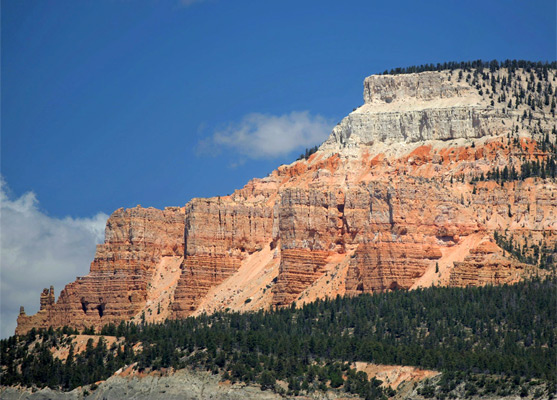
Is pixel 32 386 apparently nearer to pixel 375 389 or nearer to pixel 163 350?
pixel 163 350

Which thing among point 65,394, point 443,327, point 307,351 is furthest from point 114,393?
point 443,327

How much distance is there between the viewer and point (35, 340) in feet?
651

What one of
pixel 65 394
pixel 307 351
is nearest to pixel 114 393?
pixel 65 394

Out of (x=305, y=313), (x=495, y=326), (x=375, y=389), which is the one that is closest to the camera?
(x=375, y=389)

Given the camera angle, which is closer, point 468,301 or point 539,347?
point 539,347

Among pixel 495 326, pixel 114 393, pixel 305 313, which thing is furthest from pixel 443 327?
pixel 114 393

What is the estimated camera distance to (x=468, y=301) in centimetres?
19000

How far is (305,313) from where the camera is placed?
19738 centimetres

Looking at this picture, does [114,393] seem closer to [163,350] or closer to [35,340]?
[163,350]

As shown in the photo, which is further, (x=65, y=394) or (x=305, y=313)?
(x=305, y=313)

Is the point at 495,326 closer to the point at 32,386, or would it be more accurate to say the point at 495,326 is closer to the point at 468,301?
the point at 468,301

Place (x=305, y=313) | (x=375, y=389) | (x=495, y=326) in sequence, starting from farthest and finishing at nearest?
(x=305, y=313), (x=495, y=326), (x=375, y=389)

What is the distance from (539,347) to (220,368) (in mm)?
28056

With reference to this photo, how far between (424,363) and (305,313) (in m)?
26.0
